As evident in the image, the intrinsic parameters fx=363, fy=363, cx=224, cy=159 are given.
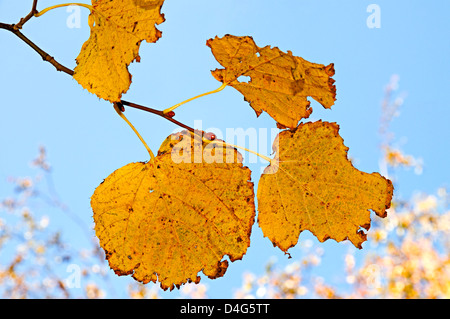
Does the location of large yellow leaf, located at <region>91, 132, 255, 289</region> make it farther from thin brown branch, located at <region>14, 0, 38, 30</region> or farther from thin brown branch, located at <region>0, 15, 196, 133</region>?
thin brown branch, located at <region>14, 0, 38, 30</region>

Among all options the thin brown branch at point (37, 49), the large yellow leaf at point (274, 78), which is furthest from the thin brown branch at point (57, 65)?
the large yellow leaf at point (274, 78)

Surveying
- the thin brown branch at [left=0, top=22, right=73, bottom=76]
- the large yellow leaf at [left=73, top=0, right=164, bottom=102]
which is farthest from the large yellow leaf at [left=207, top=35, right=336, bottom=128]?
the thin brown branch at [left=0, top=22, right=73, bottom=76]

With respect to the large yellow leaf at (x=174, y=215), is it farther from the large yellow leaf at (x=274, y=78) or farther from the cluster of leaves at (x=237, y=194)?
the large yellow leaf at (x=274, y=78)

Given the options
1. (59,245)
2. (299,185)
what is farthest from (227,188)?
(59,245)

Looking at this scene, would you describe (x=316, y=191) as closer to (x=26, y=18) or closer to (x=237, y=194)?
(x=237, y=194)

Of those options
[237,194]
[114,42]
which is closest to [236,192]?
[237,194]
